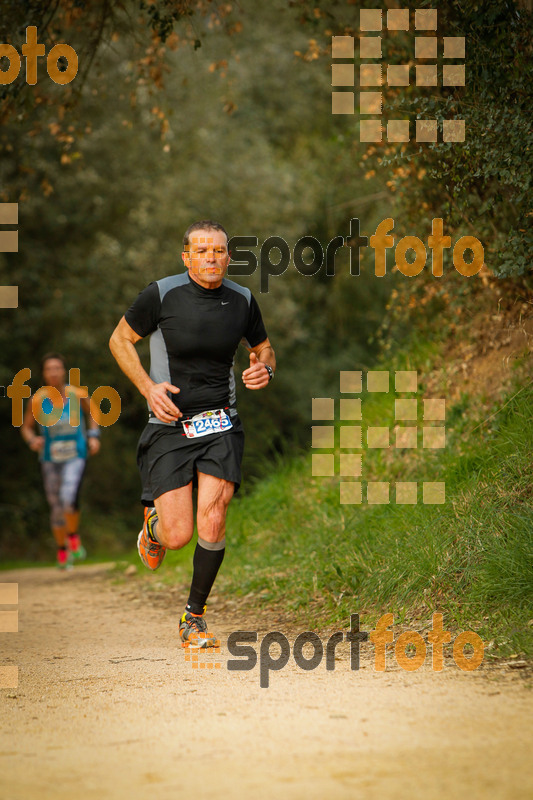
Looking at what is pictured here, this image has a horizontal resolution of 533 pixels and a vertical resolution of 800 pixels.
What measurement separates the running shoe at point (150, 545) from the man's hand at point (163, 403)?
0.79 meters

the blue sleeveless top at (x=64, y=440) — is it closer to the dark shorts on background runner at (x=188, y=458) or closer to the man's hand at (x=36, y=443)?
the man's hand at (x=36, y=443)

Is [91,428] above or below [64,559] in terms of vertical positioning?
above

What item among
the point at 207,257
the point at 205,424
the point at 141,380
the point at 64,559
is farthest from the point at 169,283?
the point at 64,559

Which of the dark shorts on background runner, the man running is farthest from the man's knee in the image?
the dark shorts on background runner

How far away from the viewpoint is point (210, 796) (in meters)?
2.98

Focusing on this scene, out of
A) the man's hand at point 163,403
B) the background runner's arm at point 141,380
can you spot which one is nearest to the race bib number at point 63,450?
the background runner's arm at point 141,380

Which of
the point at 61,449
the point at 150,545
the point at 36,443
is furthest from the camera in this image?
the point at 61,449

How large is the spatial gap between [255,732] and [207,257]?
285 centimetres

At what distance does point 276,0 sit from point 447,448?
16.6m

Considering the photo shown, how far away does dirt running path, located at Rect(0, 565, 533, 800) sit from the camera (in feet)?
10.0

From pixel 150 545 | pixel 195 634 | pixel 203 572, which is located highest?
pixel 150 545

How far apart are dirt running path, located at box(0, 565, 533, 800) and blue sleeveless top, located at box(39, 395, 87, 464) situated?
5448 millimetres

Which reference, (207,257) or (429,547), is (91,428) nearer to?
(207,257)

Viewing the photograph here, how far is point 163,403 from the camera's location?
5.29 meters
